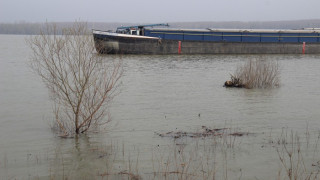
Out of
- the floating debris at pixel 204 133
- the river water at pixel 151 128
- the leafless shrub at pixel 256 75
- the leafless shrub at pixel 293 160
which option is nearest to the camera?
the leafless shrub at pixel 293 160

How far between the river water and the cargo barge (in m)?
19.5

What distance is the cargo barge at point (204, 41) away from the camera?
3678cm

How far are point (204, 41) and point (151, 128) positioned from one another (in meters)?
31.1

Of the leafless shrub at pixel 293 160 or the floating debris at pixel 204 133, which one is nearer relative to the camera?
the leafless shrub at pixel 293 160

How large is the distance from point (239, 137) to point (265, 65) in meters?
7.89

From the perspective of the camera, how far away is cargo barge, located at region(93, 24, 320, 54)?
121 ft

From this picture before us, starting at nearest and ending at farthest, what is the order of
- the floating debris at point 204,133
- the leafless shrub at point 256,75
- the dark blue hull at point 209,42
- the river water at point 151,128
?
1. the river water at point 151,128
2. the floating debris at point 204,133
3. the leafless shrub at point 256,75
4. the dark blue hull at point 209,42

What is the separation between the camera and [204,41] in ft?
131

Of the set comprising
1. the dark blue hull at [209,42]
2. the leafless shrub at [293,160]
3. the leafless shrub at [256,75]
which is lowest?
the leafless shrub at [293,160]

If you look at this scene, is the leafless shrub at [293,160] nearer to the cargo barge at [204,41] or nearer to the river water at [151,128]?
the river water at [151,128]

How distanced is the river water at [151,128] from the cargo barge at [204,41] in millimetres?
19487

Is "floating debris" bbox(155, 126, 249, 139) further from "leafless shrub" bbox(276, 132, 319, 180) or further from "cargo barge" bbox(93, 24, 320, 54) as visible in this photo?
"cargo barge" bbox(93, 24, 320, 54)

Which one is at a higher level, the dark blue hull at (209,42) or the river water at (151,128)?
the dark blue hull at (209,42)

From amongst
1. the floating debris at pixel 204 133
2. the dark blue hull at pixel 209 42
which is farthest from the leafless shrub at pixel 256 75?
the dark blue hull at pixel 209 42
